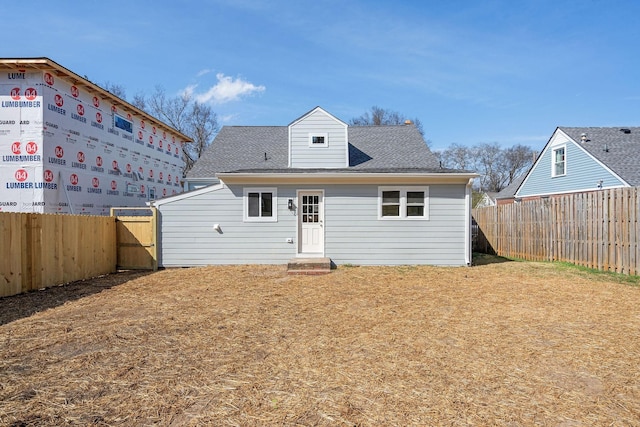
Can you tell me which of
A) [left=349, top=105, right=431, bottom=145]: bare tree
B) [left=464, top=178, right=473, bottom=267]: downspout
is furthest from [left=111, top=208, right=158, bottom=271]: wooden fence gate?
[left=349, top=105, right=431, bottom=145]: bare tree

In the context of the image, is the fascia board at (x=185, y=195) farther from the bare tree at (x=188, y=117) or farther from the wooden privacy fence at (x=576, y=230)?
the bare tree at (x=188, y=117)

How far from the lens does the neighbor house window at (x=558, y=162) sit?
58.5 feet

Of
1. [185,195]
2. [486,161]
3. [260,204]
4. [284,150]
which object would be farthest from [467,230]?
[486,161]

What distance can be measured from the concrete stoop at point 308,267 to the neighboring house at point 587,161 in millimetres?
13908

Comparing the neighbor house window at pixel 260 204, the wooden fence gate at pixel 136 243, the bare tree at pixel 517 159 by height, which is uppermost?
the bare tree at pixel 517 159

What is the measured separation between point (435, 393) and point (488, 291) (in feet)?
16.2

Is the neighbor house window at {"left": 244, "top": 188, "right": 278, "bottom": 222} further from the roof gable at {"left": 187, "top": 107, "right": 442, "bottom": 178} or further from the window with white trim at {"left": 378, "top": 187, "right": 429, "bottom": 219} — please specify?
the window with white trim at {"left": 378, "top": 187, "right": 429, "bottom": 219}

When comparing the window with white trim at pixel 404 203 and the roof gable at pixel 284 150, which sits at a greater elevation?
the roof gable at pixel 284 150

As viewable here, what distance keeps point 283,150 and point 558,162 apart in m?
15.1

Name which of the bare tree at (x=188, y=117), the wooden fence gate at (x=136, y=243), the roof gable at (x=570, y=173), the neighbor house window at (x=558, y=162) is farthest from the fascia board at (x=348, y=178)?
the bare tree at (x=188, y=117)

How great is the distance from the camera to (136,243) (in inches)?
410

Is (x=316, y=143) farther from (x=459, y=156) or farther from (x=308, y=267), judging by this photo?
(x=459, y=156)

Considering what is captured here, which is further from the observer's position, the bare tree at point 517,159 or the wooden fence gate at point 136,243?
the bare tree at point 517,159

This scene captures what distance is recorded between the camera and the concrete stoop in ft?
30.6
